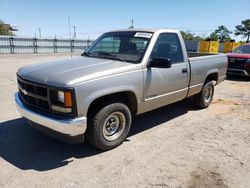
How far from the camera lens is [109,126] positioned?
394 cm

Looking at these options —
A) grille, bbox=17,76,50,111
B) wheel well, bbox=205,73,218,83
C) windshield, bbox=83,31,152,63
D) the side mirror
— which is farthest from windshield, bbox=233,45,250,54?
grille, bbox=17,76,50,111

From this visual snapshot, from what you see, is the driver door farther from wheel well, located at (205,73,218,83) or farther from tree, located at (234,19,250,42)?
tree, located at (234,19,250,42)

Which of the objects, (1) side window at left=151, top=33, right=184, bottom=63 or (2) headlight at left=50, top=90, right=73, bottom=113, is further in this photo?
(1) side window at left=151, top=33, right=184, bottom=63

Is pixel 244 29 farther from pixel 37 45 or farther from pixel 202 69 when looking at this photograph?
pixel 202 69

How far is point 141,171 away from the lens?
3.33 metres

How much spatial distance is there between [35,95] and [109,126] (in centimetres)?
124

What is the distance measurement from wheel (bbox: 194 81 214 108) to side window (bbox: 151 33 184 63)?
1505 mm

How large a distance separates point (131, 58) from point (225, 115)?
3058 mm

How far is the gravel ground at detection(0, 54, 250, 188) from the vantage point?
10.3 feet

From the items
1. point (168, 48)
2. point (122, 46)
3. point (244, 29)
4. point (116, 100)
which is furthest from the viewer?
point (244, 29)

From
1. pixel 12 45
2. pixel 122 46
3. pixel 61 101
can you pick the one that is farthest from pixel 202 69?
pixel 12 45

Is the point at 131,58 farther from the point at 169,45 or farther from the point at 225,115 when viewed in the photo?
the point at 225,115

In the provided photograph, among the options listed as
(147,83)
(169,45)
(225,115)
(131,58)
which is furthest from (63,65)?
(225,115)

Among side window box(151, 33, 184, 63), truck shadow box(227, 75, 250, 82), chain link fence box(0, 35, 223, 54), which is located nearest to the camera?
side window box(151, 33, 184, 63)
